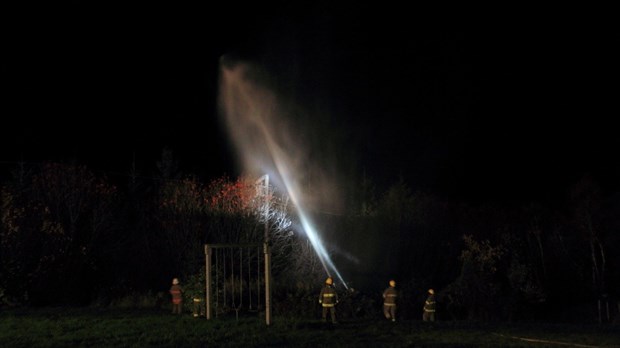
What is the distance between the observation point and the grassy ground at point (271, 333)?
14805 millimetres

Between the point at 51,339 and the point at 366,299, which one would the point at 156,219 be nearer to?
the point at 366,299

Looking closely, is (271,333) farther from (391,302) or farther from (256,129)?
(256,129)

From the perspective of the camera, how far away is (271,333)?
16172 millimetres

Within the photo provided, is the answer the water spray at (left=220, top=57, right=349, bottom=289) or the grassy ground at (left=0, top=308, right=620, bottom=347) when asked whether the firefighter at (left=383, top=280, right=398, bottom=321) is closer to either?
the grassy ground at (left=0, top=308, right=620, bottom=347)

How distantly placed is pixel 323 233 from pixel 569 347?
740 inches

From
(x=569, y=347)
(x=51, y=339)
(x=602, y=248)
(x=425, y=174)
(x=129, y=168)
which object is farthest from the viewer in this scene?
(x=129, y=168)

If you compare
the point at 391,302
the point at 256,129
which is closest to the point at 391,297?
the point at 391,302

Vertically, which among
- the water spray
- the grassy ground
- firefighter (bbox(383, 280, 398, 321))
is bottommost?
the grassy ground

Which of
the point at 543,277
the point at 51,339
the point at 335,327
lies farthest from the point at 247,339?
the point at 543,277

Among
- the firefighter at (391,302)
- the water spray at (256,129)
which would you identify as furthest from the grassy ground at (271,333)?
the water spray at (256,129)

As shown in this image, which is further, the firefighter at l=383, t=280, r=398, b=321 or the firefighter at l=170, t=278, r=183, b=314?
the firefighter at l=170, t=278, r=183, b=314

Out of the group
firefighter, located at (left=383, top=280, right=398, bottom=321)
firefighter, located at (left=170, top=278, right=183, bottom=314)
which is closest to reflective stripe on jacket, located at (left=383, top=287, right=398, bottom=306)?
firefighter, located at (left=383, top=280, right=398, bottom=321)

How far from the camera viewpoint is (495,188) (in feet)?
182

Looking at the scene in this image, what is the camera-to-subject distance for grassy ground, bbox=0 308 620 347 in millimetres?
14805
